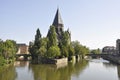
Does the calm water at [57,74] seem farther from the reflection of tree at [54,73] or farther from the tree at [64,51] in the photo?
the tree at [64,51]

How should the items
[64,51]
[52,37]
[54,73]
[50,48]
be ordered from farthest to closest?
[64,51] < [52,37] < [50,48] < [54,73]

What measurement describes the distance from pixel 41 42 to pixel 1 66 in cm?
2678

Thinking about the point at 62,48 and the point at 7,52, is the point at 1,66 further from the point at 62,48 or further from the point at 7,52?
the point at 62,48

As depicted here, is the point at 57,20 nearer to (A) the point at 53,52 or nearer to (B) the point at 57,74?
(A) the point at 53,52

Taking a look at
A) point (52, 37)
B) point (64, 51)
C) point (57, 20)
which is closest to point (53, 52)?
point (52, 37)

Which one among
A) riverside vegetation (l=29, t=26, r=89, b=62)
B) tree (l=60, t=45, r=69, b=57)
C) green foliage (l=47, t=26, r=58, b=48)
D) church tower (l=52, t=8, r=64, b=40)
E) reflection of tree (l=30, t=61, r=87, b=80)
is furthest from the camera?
church tower (l=52, t=8, r=64, b=40)

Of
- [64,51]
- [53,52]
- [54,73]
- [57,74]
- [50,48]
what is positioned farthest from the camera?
[64,51]

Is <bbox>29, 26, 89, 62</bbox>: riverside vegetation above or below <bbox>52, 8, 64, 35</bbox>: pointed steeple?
below

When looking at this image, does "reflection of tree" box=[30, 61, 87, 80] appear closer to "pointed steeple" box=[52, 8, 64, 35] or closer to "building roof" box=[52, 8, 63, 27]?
"pointed steeple" box=[52, 8, 64, 35]

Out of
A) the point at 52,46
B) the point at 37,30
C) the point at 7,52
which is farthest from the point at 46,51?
the point at 37,30

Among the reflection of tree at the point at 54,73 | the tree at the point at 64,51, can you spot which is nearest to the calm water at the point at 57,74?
the reflection of tree at the point at 54,73

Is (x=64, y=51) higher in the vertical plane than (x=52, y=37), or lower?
lower

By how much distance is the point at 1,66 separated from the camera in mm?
57750

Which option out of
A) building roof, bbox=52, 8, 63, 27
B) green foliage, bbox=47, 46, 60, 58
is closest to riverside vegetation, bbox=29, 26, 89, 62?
green foliage, bbox=47, 46, 60, 58
